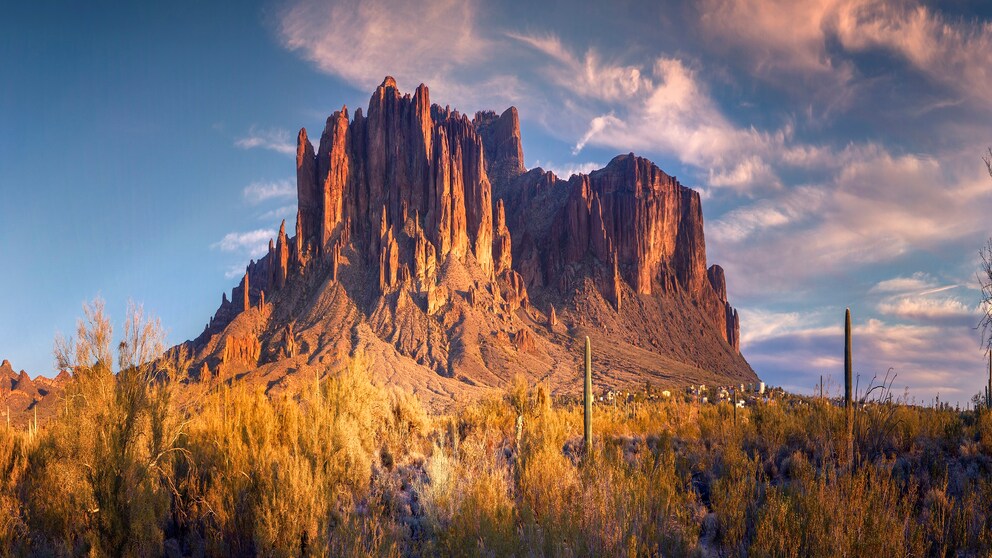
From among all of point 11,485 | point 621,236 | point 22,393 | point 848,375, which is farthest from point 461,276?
point 11,485

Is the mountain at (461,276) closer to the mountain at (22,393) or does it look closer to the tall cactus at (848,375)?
the mountain at (22,393)

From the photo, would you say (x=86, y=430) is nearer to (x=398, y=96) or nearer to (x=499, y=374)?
(x=499, y=374)

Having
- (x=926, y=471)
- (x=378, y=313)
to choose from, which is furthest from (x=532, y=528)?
(x=378, y=313)

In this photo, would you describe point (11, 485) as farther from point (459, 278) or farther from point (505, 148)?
point (505, 148)

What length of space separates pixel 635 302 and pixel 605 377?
141 feet

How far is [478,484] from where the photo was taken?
27.3 ft

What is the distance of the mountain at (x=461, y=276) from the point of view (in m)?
82.3

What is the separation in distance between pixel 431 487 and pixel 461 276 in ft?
306

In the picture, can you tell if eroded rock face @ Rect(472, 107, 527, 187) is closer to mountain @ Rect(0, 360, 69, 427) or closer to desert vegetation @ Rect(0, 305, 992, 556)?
mountain @ Rect(0, 360, 69, 427)

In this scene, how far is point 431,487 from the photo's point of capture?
952 centimetres

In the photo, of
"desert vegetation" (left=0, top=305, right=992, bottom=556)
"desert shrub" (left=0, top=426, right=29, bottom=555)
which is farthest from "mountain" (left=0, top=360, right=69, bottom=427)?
"desert vegetation" (left=0, top=305, right=992, bottom=556)

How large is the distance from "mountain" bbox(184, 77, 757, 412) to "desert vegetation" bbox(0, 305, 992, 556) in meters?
51.5

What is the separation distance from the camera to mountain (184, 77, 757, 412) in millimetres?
82312

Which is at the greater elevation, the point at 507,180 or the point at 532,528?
the point at 507,180
